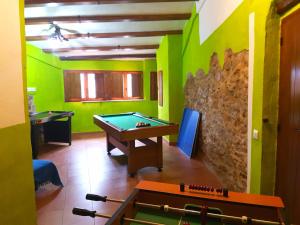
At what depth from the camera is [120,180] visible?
3.68 metres

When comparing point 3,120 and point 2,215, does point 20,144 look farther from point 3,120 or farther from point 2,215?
point 2,215

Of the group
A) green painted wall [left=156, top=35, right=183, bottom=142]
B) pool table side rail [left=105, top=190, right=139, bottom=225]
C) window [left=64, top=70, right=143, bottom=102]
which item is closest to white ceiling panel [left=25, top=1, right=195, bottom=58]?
green painted wall [left=156, top=35, right=183, bottom=142]

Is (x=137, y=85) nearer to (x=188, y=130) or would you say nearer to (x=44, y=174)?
(x=188, y=130)

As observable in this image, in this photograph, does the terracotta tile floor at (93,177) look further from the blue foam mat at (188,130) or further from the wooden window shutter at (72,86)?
the wooden window shutter at (72,86)

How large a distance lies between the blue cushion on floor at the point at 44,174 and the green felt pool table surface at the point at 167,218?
90.2 inches

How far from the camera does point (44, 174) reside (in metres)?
3.24

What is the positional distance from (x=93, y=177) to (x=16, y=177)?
216cm

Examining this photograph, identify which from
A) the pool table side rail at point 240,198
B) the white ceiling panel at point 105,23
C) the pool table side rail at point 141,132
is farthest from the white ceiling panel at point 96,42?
the pool table side rail at point 240,198

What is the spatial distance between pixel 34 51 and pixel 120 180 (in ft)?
14.3

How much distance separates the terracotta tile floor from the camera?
2.77 metres

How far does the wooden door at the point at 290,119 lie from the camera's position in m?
1.87

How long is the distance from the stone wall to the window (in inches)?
171

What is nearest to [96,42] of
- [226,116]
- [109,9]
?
[109,9]

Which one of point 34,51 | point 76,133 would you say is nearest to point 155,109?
point 76,133
